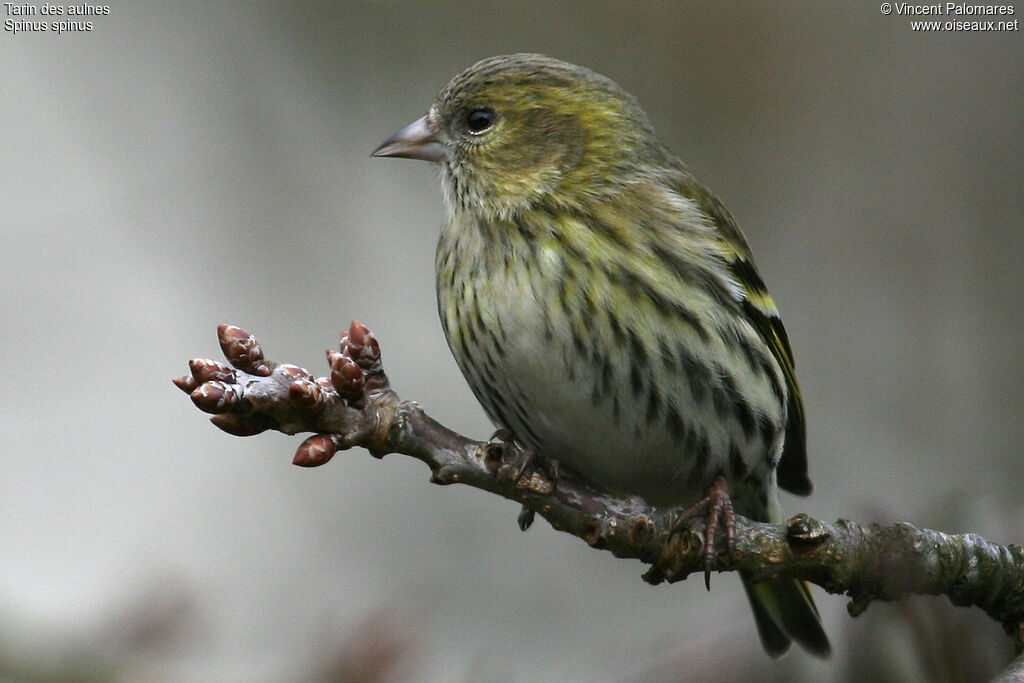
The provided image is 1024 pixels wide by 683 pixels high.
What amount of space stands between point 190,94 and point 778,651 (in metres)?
3.85

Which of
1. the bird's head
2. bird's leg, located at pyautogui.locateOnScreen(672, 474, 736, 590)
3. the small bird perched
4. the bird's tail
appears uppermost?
the bird's head

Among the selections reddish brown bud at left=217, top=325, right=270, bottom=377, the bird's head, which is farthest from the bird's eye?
reddish brown bud at left=217, top=325, right=270, bottom=377

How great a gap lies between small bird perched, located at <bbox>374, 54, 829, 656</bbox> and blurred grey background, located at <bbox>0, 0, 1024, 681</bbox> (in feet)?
4.55

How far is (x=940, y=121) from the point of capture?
17.9ft

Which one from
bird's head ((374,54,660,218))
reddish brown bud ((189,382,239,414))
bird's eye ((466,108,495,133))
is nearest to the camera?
reddish brown bud ((189,382,239,414))

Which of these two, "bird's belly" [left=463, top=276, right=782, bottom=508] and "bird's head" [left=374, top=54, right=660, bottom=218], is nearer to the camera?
"bird's belly" [left=463, top=276, right=782, bottom=508]

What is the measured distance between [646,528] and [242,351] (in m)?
1.00

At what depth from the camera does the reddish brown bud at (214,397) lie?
5.92ft

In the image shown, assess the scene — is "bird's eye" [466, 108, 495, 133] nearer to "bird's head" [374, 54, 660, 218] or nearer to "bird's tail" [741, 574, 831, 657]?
"bird's head" [374, 54, 660, 218]

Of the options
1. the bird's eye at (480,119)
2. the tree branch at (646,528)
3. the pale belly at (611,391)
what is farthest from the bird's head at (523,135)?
the tree branch at (646,528)

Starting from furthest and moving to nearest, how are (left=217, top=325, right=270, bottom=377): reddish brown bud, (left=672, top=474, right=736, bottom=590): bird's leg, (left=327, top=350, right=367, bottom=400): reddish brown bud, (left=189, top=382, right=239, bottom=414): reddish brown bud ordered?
1. (left=672, top=474, right=736, bottom=590): bird's leg
2. (left=327, top=350, right=367, bottom=400): reddish brown bud
3. (left=217, top=325, right=270, bottom=377): reddish brown bud
4. (left=189, top=382, right=239, bottom=414): reddish brown bud

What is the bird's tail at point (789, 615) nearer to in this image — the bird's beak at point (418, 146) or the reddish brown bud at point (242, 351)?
the bird's beak at point (418, 146)

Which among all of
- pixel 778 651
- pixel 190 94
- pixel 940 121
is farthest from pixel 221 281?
pixel 940 121

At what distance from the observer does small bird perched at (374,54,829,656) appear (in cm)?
289
